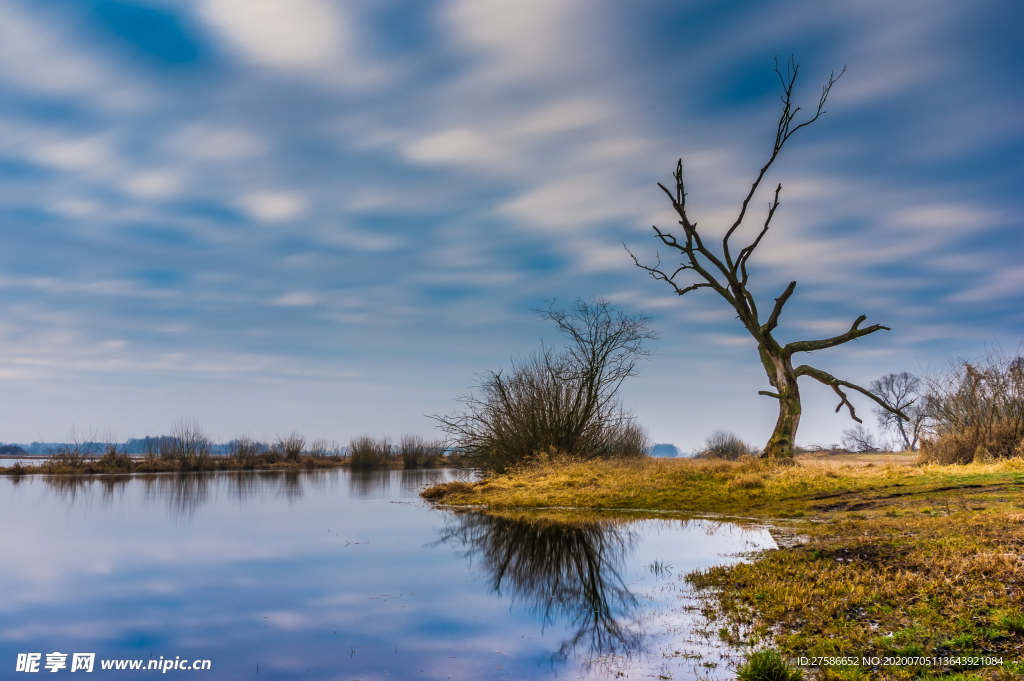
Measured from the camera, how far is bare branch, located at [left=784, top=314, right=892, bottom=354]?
20.7m

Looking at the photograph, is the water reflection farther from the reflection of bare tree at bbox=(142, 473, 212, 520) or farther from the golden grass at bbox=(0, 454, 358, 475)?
the golden grass at bbox=(0, 454, 358, 475)

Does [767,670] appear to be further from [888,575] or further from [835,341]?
[835,341]

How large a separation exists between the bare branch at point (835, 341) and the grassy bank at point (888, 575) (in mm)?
5769

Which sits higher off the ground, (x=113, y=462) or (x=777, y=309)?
(x=777, y=309)

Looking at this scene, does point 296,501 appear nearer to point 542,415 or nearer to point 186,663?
point 542,415

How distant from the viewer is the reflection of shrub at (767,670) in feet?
15.9

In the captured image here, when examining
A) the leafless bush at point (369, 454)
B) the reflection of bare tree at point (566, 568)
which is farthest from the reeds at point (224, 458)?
the reflection of bare tree at point (566, 568)

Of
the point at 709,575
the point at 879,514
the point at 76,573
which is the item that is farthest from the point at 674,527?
the point at 76,573

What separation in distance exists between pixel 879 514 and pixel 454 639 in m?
8.90

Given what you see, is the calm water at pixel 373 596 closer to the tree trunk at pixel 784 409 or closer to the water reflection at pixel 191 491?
the water reflection at pixel 191 491

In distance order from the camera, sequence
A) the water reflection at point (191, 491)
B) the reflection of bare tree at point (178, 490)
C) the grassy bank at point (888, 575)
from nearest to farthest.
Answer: the grassy bank at point (888, 575)
the reflection of bare tree at point (178, 490)
the water reflection at point (191, 491)

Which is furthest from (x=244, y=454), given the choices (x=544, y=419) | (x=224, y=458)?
(x=544, y=419)

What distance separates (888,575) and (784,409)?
14.4 meters

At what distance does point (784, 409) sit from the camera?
20.5m
